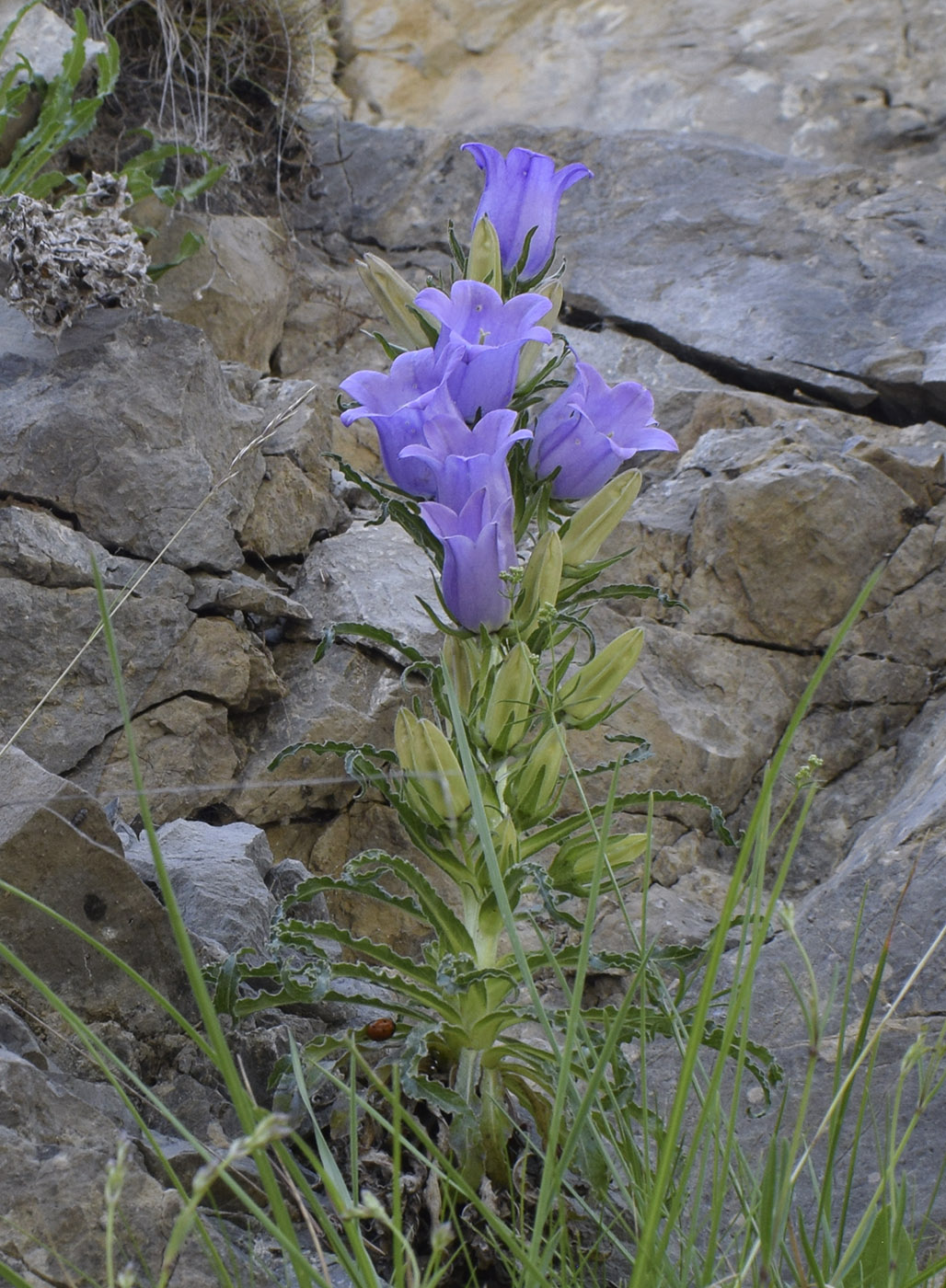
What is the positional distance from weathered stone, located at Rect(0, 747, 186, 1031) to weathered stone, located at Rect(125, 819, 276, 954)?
0.56 ft

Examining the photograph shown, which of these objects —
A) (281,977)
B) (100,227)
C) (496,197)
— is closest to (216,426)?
(100,227)

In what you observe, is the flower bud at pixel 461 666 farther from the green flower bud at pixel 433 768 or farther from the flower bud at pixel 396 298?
the flower bud at pixel 396 298

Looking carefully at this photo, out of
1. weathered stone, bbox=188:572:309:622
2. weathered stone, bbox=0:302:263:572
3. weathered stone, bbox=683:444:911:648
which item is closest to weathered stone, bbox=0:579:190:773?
weathered stone, bbox=188:572:309:622

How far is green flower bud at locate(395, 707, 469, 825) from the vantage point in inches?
70.3

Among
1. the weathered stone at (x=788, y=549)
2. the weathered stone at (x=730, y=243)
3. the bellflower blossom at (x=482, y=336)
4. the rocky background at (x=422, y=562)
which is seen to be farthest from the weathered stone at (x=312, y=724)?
the weathered stone at (x=730, y=243)

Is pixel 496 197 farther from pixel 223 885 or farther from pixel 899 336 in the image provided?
pixel 899 336

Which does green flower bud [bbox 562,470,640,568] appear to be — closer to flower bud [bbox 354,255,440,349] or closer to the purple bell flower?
the purple bell flower

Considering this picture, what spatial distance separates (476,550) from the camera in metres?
1.74

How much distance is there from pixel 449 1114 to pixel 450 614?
82cm

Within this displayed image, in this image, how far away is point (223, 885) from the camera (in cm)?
229

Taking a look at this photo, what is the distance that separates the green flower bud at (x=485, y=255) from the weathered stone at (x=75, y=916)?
3.70 ft

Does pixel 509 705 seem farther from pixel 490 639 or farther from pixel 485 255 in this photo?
pixel 485 255

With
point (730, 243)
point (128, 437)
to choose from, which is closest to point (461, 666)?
point (128, 437)

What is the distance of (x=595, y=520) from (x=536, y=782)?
47cm
